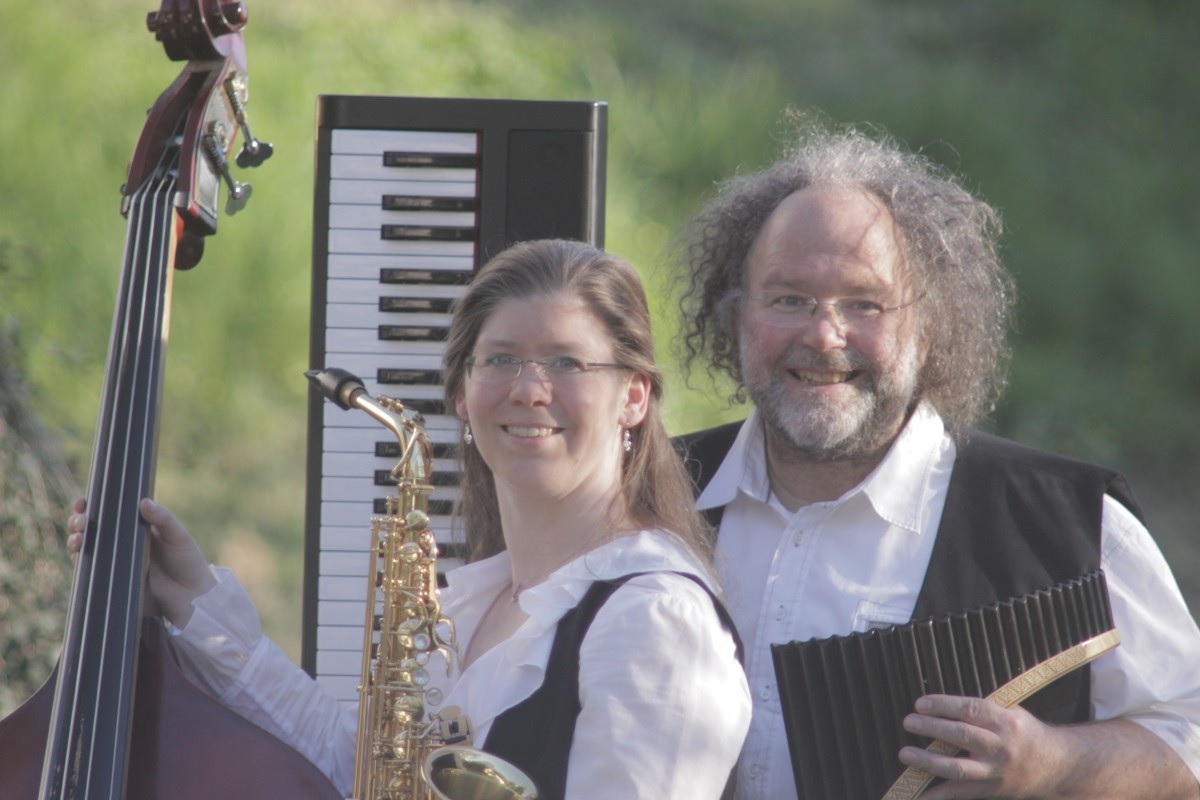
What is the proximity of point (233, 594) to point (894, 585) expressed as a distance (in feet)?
3.57

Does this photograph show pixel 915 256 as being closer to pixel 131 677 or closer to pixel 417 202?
pixel 417 202

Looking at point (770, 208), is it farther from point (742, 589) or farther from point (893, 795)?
point (893, 795)

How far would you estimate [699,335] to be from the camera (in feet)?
10.1

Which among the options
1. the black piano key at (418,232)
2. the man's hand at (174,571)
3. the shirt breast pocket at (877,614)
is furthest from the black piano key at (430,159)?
the shirt breast pocket at (877,614)

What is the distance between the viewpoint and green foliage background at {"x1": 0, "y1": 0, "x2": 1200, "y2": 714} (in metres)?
5.69

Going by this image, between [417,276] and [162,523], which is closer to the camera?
[162,523]

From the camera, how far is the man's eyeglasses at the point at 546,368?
6.91ft

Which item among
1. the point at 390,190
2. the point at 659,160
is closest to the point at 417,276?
the point at 390,190

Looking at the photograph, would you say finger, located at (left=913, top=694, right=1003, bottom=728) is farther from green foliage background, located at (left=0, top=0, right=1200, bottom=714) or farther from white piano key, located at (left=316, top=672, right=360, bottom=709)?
green foliage background, located at (left=0, top=0, right=1200, bottom=714)

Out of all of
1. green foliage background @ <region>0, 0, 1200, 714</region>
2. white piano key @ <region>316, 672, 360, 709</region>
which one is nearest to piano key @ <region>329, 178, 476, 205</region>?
white piano key @ <region>316, 672, 360, 709</region>

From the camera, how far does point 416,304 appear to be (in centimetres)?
275

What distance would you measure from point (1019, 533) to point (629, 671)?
90 centimetres

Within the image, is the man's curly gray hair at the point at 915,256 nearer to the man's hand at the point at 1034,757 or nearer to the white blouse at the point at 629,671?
the man's hand at the point at 1034,757

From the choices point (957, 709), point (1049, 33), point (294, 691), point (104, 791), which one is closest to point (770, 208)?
point (957, 709)
